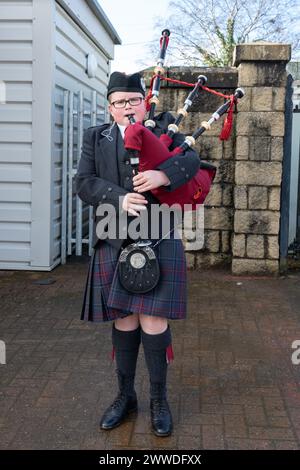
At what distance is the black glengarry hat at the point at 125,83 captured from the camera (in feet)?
10.3

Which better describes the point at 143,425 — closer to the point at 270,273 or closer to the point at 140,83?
the point at 140,83

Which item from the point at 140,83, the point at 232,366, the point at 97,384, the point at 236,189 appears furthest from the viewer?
the point at 236,189

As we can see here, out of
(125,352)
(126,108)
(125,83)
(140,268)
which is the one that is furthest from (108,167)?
(125,352)

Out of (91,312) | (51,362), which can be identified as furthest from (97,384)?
(91,312)

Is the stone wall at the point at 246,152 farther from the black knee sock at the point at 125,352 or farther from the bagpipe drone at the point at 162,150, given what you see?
the black knee sock at the point at 125,352

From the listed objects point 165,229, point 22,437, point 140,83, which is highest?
point 140,83

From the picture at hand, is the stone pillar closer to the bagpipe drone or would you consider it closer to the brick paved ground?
the brick paved ground

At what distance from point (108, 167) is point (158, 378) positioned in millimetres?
1125

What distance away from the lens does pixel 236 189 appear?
22.6ft

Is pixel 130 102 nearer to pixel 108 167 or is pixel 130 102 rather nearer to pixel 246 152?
pixel 108 167

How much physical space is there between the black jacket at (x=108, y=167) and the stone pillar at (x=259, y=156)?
3596mm

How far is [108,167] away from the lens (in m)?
3.24

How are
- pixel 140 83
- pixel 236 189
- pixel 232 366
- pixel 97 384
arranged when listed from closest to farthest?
pixel 140 83 → pixel 97 384 → pixel 232 366 → pixel 236 189

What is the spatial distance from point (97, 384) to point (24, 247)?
3.38m
